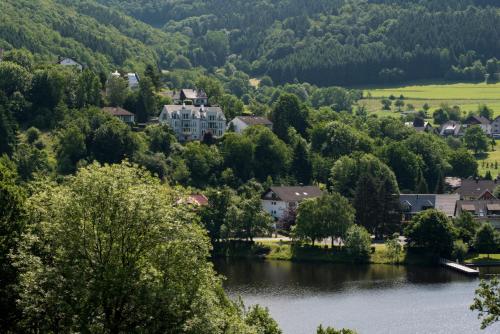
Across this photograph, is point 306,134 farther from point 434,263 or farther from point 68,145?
point 434,263

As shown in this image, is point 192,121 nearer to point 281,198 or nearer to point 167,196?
point 281,198

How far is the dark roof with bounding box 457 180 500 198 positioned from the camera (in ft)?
402

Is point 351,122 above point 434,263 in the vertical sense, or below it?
above

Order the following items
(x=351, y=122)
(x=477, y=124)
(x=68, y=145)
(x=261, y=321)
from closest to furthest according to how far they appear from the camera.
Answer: (x=261, y=321)
(x=68, y=145)
(x=351, y=122)
(x=477, y=124)

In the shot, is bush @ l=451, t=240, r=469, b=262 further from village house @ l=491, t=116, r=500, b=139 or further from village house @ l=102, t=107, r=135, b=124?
village house @ l=491, t=116, r=500, b=139

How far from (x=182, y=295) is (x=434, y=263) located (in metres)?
61.6

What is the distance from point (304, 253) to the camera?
98.4 metres

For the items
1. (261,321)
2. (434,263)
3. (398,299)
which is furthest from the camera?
(434,263)

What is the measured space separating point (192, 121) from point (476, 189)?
32.7 m

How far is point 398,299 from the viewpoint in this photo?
7938 cm

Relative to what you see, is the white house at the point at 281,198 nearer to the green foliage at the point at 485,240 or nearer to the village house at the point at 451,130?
the green foliage at the point at 485,240

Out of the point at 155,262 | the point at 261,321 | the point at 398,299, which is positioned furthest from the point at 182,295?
the point at 398,299

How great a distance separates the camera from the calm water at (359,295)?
7088 cm

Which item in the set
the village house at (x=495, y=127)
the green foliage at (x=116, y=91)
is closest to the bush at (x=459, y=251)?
the green foliage at (x=116, y=91)
